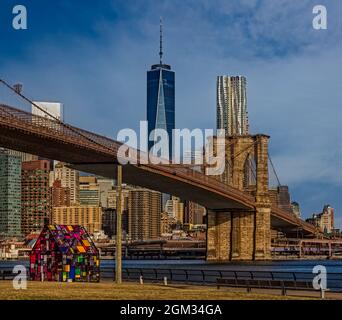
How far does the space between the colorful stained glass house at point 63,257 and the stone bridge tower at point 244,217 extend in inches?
2732

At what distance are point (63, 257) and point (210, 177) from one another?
54.5m

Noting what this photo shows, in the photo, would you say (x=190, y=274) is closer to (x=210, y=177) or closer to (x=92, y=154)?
(x=92, y=154)

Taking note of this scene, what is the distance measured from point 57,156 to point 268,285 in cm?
3990

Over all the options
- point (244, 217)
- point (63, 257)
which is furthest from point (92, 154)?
point (244, 217)

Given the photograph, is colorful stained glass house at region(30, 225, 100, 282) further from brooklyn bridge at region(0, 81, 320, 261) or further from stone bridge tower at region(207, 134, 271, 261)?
stone bridge tower at region(207, 134, 271, 261)

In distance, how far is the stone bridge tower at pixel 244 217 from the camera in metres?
110

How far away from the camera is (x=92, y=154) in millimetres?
70625

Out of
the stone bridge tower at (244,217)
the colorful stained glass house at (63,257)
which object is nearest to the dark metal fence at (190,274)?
the colorful stained glass house at (63,257)

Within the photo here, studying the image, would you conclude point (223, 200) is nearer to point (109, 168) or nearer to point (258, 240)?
point (258, 240)

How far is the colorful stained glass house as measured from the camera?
39562mm

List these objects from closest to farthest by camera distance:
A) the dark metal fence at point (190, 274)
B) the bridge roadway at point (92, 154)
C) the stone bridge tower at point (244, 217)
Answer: the dark metal fence at point (190, 274) < the bridge roadway at point (92, 154) < the stone bridge tower at point (244, 217)

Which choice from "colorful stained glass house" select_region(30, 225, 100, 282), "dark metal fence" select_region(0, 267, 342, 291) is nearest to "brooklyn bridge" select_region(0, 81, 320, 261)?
"dark metal fence" select_region(0, 267, 342, 291)

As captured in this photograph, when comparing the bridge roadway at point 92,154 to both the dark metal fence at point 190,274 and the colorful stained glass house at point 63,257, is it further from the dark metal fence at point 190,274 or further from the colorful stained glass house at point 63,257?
the colorful stained glass house at point 63,257
